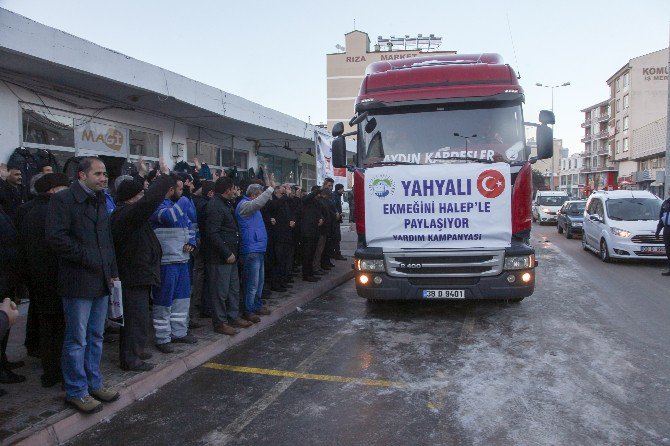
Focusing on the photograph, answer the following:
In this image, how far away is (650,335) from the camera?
20.8 ft

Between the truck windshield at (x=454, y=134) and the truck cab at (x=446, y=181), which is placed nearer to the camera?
the truck cab at (x=446, y=181)

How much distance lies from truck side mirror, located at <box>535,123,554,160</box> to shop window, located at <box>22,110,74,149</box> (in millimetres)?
7713

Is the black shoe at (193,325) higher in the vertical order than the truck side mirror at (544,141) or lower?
lower

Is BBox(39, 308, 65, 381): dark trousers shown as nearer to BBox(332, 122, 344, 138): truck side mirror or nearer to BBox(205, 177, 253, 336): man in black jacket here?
BBox(205, 177, 253, 336): man in black jacket

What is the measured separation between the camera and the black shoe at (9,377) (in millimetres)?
4603

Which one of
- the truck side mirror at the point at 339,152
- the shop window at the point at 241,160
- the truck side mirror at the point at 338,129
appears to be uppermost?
the shop window at the point at 241,160

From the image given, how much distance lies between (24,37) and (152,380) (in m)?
4.56

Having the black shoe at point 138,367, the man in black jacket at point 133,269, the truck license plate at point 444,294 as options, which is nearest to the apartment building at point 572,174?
the truck license plate at point 444,294

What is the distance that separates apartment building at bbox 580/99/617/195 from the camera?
81812 millimetres

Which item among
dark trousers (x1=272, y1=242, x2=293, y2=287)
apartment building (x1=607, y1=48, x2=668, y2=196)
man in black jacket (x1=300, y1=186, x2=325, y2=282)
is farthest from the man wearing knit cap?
apartment building (x1=607, y1=48, x2=668, y2=196)

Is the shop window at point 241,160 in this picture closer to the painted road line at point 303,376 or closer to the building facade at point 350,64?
the painted road line at point 303,376

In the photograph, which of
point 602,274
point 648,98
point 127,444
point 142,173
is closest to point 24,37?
point 142,173

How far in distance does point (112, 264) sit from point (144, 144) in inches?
292

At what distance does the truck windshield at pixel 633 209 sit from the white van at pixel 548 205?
14.8 metres
